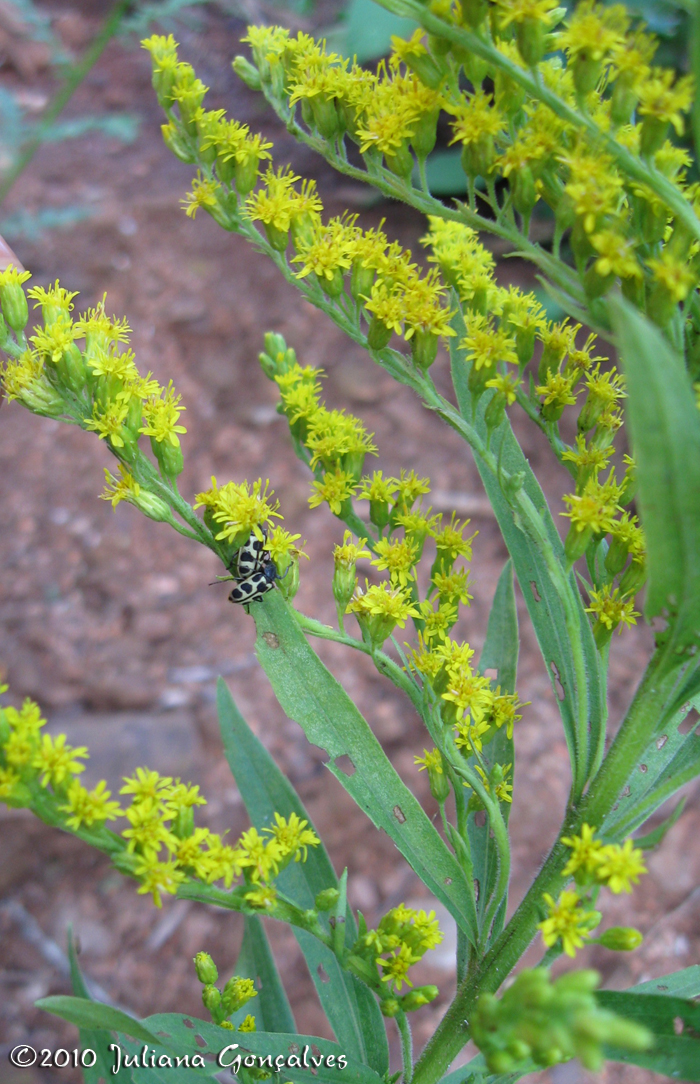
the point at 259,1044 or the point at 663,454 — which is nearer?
the point at 663,454

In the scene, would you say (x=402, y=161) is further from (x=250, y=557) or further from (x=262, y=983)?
(x=262, y=983)

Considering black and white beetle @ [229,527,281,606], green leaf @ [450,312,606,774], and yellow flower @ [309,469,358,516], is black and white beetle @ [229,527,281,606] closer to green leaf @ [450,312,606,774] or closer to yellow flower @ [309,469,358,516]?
yellow flower @ [309,469,358,516]

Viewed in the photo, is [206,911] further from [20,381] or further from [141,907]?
[20,381]

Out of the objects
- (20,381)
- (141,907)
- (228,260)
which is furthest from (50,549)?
(20,381)

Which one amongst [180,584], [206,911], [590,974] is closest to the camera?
[590,974]

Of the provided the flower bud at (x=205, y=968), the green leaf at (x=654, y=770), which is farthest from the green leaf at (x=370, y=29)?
the flower bud at (x=205, y=968)

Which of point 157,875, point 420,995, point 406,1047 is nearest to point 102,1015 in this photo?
point 157,875
